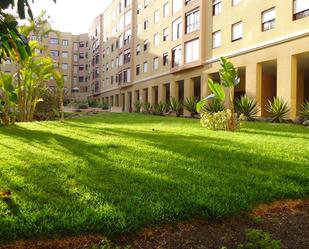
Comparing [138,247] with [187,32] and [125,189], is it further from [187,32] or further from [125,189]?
[187,32]

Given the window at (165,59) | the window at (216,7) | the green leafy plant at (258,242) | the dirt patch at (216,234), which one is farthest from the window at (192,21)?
the green leafy plant at (258,242)

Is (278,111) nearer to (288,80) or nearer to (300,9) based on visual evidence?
(288,80)

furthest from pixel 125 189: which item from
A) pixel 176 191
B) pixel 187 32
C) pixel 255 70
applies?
pixel 187 32

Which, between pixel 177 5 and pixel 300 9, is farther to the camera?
pixel 177 5

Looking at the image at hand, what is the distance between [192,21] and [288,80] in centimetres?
1353

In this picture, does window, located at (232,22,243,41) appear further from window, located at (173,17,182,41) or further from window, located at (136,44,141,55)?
window, located at (136,44,141,55)

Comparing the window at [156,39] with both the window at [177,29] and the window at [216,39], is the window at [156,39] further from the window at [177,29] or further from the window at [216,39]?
the window at [216,39]

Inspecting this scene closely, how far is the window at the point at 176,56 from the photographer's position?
36.0 meters

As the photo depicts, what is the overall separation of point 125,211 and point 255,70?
2267cm

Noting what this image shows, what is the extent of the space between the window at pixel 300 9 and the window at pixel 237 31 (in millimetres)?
5267

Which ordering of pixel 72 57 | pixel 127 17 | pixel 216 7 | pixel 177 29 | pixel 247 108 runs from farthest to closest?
pixel 72 57 → pixel 127 17 → pixel 177 29 → pixel 216 7 → pixel 247 108

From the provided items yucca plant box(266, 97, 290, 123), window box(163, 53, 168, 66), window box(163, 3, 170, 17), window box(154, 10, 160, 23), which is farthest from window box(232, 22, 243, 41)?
window box(154, 10, 160, 23)

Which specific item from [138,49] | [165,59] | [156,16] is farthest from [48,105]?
[138,49]

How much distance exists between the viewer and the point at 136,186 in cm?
545
